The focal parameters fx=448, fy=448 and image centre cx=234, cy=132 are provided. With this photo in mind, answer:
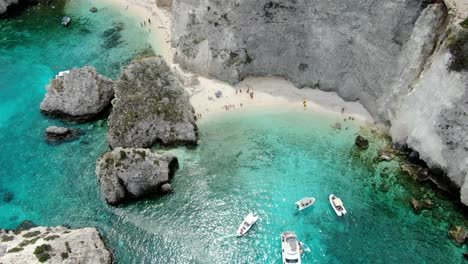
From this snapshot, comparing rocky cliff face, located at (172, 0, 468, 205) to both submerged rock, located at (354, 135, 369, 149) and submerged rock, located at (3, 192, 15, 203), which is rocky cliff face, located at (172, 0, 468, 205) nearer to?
submerged rock, located at (354, 135, 369, 149)

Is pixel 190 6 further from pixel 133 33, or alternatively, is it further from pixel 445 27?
pixel 445 27

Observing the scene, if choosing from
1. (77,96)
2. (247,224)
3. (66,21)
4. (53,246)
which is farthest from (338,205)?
(66,21)

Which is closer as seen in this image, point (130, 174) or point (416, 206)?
point (416, 206)

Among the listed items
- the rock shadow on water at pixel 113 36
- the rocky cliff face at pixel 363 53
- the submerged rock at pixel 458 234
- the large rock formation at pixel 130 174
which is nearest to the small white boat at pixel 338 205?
the submerged rock at pixel 458 234

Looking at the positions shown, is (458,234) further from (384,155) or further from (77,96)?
(77,96)

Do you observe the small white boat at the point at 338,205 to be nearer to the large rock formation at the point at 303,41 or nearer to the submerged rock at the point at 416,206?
the submerged rock at the point at 416,206

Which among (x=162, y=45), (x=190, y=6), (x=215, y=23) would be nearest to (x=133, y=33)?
(x=162, y=45)

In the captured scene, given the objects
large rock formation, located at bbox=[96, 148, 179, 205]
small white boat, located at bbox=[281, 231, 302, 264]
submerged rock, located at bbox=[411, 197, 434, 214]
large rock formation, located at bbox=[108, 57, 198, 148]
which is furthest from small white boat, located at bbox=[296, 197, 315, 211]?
large rock formation, located at bbox=[108, 57, 198, 148]
